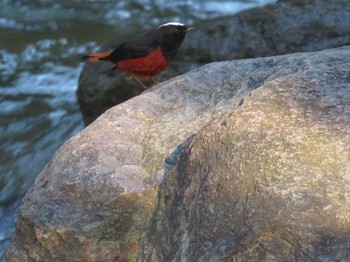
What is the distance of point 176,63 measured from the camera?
5309mm

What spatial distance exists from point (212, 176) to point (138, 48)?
8.94ft

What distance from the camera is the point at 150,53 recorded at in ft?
15.6

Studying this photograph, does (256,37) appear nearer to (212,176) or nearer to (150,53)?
(150,53)

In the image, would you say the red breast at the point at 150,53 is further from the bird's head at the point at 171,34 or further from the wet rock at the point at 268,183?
the wet rock at the point at 268,183

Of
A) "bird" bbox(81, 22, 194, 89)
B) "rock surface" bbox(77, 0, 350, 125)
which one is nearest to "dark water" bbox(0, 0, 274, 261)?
"rock surface" bbox(77, 0, 350, 125)

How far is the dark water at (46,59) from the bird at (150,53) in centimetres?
106

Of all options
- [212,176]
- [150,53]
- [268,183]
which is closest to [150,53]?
[150,53]

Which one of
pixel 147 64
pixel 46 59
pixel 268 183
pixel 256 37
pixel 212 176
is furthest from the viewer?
pixel 46 59

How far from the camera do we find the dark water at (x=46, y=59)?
568 cm

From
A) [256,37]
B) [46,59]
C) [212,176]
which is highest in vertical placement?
[212,176]

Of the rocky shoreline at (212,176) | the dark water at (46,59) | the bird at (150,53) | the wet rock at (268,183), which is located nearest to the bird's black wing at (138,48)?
the bird at (150,53)

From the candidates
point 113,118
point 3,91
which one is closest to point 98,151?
point 113,118

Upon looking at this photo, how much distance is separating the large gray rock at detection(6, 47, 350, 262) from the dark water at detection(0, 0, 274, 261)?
2447mm

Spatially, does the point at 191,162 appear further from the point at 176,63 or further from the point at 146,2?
the point at 146,2
